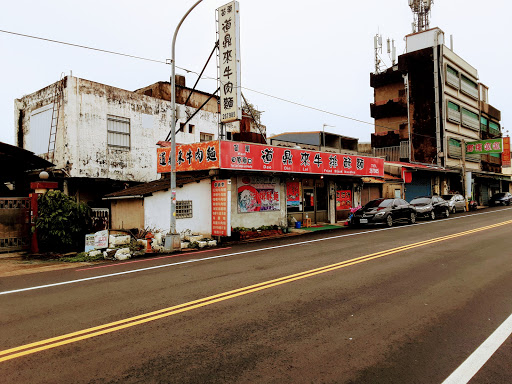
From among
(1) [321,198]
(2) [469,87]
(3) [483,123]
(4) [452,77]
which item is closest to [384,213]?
(1) [321,198]

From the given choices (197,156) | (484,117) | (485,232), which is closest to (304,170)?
(197,156)

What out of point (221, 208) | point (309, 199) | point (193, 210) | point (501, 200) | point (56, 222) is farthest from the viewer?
point (501, 200)

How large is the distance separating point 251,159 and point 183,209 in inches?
151

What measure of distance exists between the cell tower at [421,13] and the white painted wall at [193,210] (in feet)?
150

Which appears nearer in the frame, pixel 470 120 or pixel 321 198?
pixel 321 198

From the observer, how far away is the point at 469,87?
46000mm

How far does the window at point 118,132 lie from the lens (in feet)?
62.7

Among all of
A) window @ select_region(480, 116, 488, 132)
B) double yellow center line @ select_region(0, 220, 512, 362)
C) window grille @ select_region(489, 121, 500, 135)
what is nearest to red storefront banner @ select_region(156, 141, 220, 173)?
double yellow center line @ select_region(0, 220, 512, 362)

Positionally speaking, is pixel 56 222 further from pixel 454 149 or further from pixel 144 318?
pixel 454 149

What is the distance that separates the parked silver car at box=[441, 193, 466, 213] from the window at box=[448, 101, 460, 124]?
13.1 meters

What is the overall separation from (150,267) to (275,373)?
7.07 metres

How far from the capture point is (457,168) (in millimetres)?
41344

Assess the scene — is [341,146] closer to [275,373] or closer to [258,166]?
[258,166]

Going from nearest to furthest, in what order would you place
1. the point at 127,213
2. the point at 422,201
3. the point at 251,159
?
1. the point at 251,159
2. the point at 127,213
3. the point at 422,201
